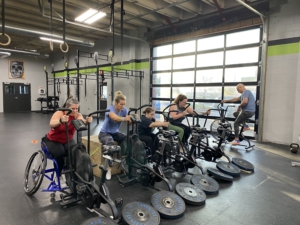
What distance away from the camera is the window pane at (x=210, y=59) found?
267 inches

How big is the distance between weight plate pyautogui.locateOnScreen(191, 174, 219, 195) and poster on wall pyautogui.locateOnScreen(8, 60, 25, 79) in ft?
47.3

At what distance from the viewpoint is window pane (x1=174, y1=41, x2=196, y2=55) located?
7426 millimetres

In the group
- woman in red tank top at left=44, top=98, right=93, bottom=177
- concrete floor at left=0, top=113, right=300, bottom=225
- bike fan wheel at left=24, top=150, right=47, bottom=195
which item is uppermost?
woman in red tank top at left=44, top=98, right=93, bottom=177

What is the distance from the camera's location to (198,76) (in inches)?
289

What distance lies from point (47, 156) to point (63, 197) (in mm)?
536

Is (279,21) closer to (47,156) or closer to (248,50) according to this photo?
(248,50)

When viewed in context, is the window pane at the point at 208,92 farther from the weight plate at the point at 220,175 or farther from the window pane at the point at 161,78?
the weight plate at the point at 220,175

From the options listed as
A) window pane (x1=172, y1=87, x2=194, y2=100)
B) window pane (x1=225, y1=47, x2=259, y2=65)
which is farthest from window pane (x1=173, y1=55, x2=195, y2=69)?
window pane (x1=225, y1=47, x2=259, y2=65)

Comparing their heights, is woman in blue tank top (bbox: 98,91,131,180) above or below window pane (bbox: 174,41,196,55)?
below

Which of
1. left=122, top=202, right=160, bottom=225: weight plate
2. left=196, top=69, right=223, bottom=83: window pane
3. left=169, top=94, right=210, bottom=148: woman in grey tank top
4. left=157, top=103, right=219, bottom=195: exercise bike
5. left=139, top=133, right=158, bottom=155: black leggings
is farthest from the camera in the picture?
left=196, top=69, right=223, bottom=83: window pane

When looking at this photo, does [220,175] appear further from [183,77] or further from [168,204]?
[183,77]

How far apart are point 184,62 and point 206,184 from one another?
558 cm

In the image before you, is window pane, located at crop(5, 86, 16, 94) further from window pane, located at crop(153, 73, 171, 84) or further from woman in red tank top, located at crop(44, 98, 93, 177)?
woman in red tank top, located at crop(44, 98, 93, 177)

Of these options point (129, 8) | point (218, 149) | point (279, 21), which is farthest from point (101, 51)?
point (218, 149)
